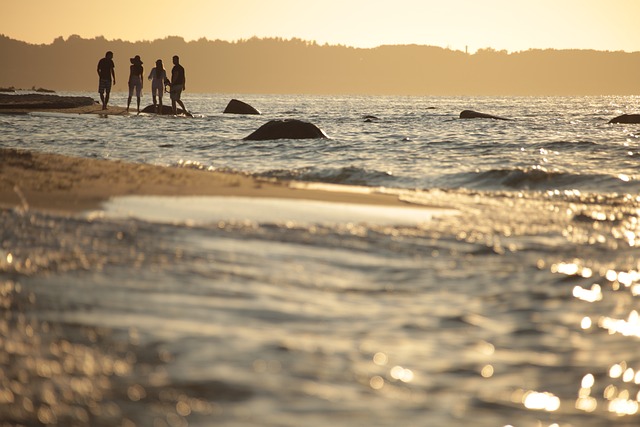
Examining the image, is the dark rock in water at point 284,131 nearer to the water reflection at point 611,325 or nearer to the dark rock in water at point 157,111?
the dark rock in water at point 157,111

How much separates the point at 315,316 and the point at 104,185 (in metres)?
4.92

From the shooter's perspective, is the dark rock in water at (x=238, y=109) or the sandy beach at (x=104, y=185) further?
the dark rock in water at (x=238, y=109)

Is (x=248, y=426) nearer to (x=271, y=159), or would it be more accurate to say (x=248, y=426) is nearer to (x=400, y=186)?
(x=400, y=186)

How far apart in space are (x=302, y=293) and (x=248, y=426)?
1.61 metres

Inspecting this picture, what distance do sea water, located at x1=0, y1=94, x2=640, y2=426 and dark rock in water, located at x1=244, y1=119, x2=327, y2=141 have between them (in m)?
11.9

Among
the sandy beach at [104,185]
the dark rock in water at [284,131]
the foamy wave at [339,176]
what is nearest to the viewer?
the sandy beach at [104,185]

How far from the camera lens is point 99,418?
2.38 m

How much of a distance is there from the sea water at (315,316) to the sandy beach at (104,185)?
1.56 ft

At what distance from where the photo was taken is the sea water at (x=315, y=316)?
262cm

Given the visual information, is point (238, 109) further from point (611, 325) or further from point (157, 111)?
point (611, 325)

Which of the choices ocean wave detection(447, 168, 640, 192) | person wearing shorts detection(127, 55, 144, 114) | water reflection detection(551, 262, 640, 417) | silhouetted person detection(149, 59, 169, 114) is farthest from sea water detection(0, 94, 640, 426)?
silhouetted person detection(149, 59, 169, 114)

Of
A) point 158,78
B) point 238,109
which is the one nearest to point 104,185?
point 158,78

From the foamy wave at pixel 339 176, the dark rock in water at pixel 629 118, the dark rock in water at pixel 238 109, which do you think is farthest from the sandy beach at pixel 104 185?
the dark rock in water at pixel 238 109

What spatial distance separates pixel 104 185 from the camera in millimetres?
7996
